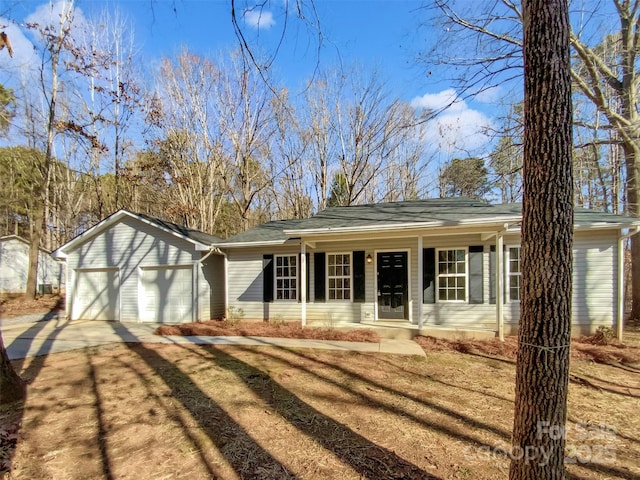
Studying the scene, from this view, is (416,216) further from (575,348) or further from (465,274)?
(575,348)

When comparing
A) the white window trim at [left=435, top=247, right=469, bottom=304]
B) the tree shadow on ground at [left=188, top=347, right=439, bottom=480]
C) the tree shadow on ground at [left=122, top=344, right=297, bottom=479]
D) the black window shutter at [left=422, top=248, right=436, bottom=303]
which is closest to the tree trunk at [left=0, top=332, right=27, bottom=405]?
→ the tree shadow on ground at [left=122, top=344, right=297, bottom=479]

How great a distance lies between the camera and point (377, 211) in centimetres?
1020

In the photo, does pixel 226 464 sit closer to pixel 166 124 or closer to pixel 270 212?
pixel 166 124

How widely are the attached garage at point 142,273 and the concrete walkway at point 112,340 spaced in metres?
0.98

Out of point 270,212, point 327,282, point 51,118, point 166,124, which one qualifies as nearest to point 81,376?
point 327,282

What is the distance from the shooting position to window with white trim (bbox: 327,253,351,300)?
9.69m

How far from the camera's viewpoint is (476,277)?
8.61 metres

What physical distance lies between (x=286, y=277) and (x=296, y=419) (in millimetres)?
6564

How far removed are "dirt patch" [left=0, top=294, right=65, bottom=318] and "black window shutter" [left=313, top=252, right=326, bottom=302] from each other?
11.6 metres

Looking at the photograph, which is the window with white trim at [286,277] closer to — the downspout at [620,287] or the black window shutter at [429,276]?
the black window shutter at [429,276]

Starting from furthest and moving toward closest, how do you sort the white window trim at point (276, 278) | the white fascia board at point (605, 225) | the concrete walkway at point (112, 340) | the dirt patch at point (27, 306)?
the dirt patch at point (27, 306) < the white window trim at point (276, 278) < the white fascia board at point (605, 225) < the concrete walkway at point (112, 340)

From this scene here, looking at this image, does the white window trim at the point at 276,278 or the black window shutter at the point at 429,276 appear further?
the white window trim at the point at 276,278

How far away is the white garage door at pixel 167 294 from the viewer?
36.3ft

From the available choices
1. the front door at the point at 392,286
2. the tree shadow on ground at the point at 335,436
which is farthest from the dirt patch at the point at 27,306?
the tree shadow on ground at the point at 335,436
